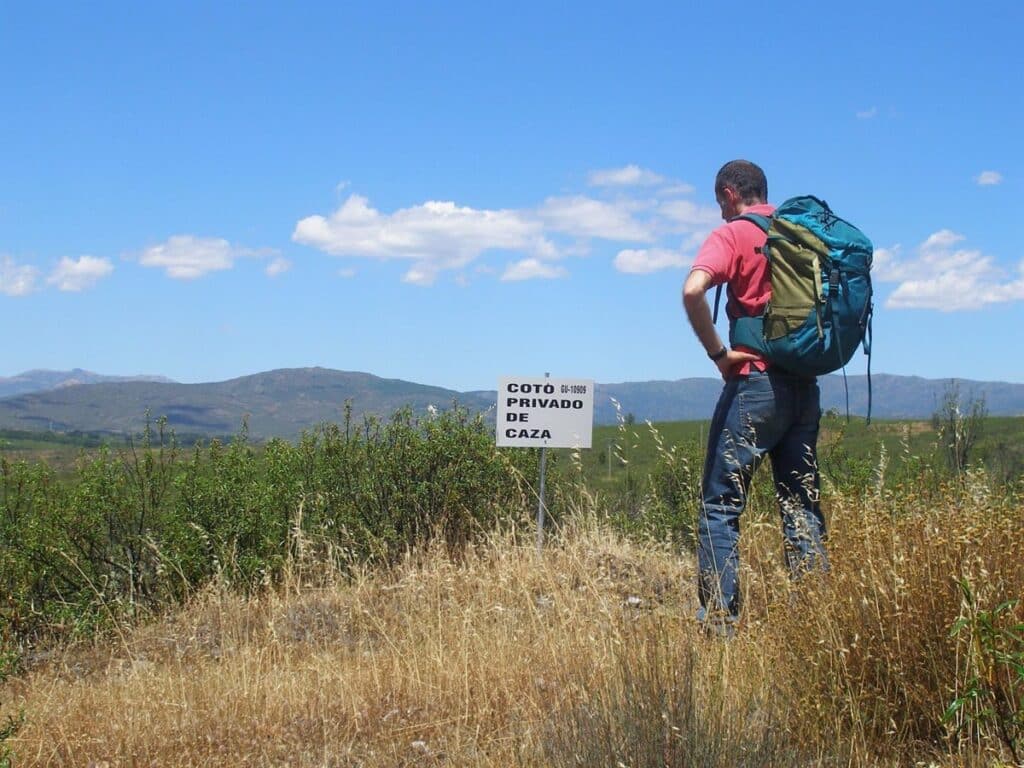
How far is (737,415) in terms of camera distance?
445cm

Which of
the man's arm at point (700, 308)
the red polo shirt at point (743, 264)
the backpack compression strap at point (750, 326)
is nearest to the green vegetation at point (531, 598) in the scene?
the man's arm at point (700, 308)

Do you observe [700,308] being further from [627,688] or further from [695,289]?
[627,688]

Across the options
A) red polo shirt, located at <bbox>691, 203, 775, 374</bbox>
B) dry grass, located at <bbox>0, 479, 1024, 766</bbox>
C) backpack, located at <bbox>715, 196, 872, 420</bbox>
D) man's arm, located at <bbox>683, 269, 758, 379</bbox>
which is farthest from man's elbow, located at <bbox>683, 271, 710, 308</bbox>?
dry grass, located at <bbox>0, 479, 1024, 766</bbox>

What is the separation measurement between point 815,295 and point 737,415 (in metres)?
0.60

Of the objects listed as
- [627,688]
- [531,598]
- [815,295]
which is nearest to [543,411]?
[531,598]

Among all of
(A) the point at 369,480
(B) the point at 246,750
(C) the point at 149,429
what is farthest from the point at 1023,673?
(C) the point at 149,429

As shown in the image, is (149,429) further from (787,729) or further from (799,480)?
(787,729)

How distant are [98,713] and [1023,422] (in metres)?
56.1

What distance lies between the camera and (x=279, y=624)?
20.7 feet

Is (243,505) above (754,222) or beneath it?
beneath

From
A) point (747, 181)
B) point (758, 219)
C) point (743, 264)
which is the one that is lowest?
point (743, 264)

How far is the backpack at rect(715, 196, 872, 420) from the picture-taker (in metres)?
4.32

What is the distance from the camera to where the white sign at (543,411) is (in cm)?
698

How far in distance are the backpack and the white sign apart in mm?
2654
